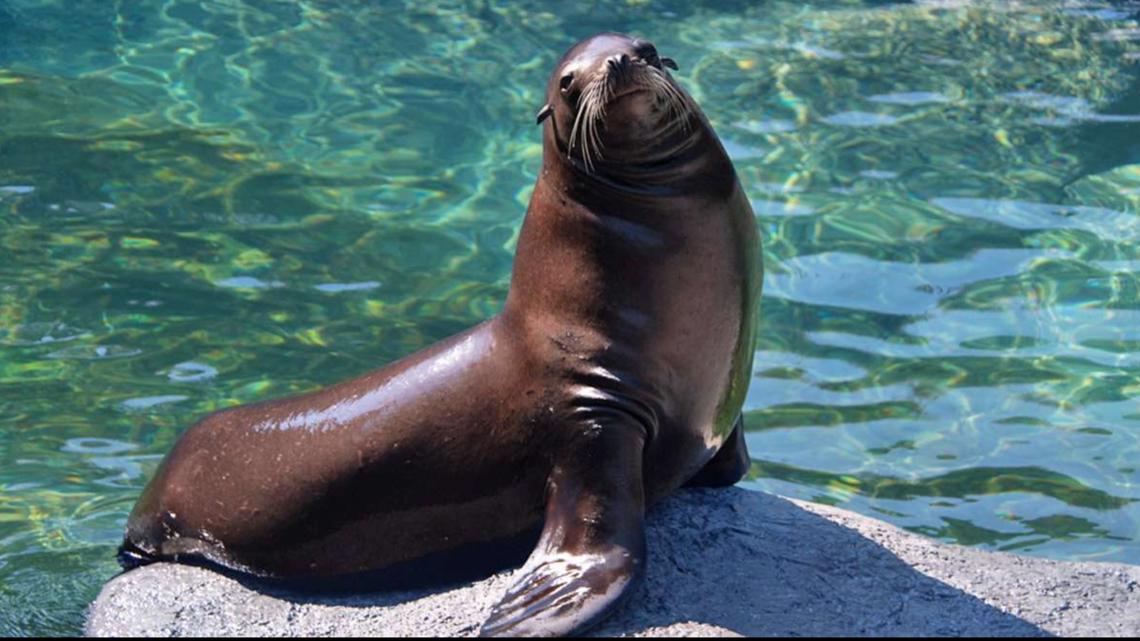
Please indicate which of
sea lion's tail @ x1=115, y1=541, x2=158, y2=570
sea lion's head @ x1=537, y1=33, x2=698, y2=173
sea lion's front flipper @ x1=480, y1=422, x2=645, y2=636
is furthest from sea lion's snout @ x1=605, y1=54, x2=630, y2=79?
sea lion's tail @ x1=115, y1=541, x2=158, y2=570

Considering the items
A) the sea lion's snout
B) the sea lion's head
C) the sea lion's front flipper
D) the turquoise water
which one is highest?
the sea lion's snout

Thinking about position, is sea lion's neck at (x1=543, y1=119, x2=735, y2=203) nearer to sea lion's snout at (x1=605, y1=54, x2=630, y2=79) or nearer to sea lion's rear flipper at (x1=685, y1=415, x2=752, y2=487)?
sea lion's snout at (x1=605, y1=54, x2=630, y2=79)

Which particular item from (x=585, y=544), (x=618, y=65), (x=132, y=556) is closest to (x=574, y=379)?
(x=585, y=544)

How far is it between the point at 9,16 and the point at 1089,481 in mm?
7780

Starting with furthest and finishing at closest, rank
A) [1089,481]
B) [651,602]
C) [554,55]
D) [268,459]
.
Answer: [554,55], [1089,481], [268,459], [651,602]

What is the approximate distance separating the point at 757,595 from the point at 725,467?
0.72 m

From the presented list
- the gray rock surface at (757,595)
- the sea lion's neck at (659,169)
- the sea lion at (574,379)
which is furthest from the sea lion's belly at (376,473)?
the sea lion's neck at (659,169)

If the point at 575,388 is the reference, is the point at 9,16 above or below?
below

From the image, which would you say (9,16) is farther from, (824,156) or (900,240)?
(900,240)

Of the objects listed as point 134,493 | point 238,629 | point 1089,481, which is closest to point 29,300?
point 134,493

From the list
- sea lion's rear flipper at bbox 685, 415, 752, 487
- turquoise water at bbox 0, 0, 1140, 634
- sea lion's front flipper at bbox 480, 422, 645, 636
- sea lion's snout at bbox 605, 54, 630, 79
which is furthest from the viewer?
turquoise water at bbox 0, 0, 1140, 634

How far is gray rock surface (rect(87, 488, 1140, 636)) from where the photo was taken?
4.14 meters

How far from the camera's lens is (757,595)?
4.26 metres

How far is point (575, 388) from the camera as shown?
439 cm
